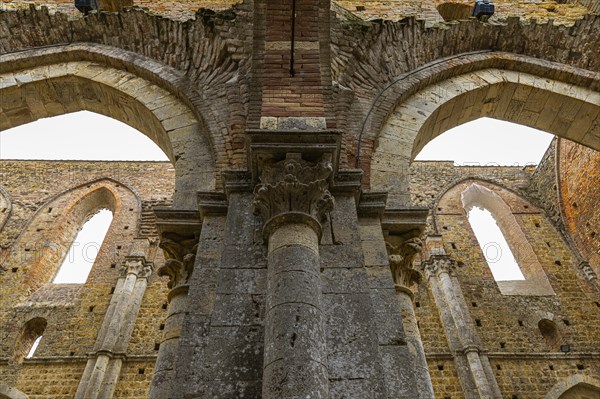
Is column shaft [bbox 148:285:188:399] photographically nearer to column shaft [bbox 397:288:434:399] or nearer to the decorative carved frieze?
the decorative carved frieze

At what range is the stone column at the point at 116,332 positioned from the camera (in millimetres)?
8891

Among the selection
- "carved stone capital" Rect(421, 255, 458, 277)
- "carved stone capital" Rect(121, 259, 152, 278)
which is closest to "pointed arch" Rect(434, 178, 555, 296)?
"carved stone capital" Rect(421, 255, 458, 277)

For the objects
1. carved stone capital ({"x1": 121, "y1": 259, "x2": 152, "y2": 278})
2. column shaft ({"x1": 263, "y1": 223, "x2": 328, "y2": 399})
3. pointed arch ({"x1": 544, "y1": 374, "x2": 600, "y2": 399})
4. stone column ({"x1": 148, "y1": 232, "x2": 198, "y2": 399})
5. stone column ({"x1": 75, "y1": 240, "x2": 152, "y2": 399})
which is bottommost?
column shaft ({"x1": 263, "y1": 223, "x2": 328, "y2": 399})

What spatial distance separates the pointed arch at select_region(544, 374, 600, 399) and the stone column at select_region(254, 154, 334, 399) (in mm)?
8804

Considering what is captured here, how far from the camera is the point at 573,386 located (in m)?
9.50

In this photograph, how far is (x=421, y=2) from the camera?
7.62 meters

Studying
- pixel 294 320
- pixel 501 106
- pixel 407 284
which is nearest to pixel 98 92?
pixel 407 284

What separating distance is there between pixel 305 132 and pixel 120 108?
329cm

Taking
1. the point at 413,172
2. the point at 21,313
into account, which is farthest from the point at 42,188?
the point at 413,172

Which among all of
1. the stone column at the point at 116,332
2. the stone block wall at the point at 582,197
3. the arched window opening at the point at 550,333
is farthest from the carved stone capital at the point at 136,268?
the stone block wall at the point at 582,197

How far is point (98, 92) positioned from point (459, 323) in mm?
8378

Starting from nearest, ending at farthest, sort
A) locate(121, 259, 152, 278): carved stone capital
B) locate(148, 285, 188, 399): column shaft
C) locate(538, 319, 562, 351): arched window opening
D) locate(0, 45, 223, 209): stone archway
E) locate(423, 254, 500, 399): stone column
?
locate(148, 285, 188, 399): column shaft < locate(0, 45, 223, 209): stone archway < locate(423, 254, 500, 399): stone column < locate(538, 319, 562, 351): arched window opening < locate(121, 259, 152, 278): carved stone capital

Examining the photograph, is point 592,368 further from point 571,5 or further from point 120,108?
point 120,108

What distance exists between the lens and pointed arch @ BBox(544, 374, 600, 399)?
30.9ft
